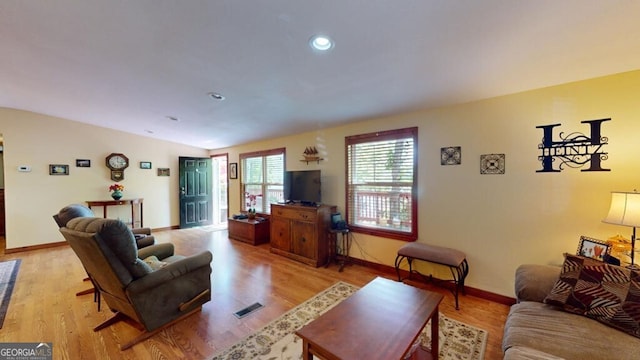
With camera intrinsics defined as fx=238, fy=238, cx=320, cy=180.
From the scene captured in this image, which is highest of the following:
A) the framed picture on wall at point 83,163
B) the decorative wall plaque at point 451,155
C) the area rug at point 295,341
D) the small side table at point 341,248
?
the framed picture on wall at point 83,163

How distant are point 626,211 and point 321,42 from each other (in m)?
2.60

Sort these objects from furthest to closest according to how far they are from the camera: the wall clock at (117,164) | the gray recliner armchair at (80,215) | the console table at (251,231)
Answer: the wall clock at (117,164), the console table at (251,231), the gray recliner armchair at (80,215)

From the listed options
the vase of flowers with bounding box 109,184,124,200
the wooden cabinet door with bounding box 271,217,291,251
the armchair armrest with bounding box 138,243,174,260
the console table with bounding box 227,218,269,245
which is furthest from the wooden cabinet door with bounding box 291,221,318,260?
the vase of flowers with bounding box 109,184,124,200

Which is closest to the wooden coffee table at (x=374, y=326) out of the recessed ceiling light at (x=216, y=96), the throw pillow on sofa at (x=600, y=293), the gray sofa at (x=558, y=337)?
the gray sofa at (x=558, y=337)

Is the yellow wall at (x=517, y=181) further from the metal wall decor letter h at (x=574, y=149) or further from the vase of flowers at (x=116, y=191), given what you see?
the vase of flowers at (x=116, y=191)

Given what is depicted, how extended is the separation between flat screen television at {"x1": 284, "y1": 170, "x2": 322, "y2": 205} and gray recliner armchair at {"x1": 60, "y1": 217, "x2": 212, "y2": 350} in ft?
6.59

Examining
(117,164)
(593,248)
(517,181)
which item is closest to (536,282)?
(593,248)

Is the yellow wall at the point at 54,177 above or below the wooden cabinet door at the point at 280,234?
above

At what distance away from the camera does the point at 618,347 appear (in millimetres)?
1256

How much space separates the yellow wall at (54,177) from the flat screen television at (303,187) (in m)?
4.01

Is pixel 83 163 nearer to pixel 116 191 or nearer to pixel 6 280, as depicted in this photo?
pixel 116 191

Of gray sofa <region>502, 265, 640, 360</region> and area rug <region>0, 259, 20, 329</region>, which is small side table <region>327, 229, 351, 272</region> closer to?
gray sofa <region>502, 265, 640, 360</region>

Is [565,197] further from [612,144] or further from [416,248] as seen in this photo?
[416,248]

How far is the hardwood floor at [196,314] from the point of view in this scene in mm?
1957
